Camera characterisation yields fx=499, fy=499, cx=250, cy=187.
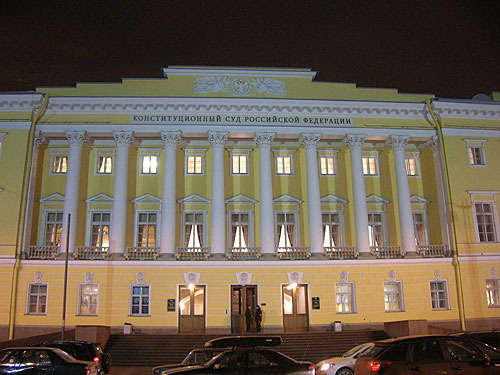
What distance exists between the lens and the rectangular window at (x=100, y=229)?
28438 millimetres

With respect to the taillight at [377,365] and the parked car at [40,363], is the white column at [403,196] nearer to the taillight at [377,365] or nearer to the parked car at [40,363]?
the taillight at [377,365]

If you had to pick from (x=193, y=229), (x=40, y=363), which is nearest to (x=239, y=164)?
(x=193, y=229)

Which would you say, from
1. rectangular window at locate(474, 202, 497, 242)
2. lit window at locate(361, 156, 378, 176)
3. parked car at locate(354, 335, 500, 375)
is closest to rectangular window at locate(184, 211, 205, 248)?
lit window at locate(361, 156, 378, 176)

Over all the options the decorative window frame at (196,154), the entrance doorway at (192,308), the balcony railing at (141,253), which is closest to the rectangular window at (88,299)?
the balcony railing at (141,253)

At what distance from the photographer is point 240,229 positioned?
29109mm

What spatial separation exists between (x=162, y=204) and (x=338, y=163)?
36.1ft

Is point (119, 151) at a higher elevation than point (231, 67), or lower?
lower

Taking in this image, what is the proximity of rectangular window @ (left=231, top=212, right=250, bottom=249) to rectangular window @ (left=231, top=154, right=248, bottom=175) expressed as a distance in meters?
2.57

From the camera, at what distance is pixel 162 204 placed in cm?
2777

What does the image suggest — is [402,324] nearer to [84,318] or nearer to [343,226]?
[343,226]

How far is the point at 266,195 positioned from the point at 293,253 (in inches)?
144

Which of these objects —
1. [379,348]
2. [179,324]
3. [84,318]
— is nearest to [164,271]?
[179,324]

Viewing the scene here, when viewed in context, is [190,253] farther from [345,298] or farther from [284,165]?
[345,298]

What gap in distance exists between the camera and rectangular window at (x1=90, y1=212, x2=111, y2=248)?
28.4 meters
